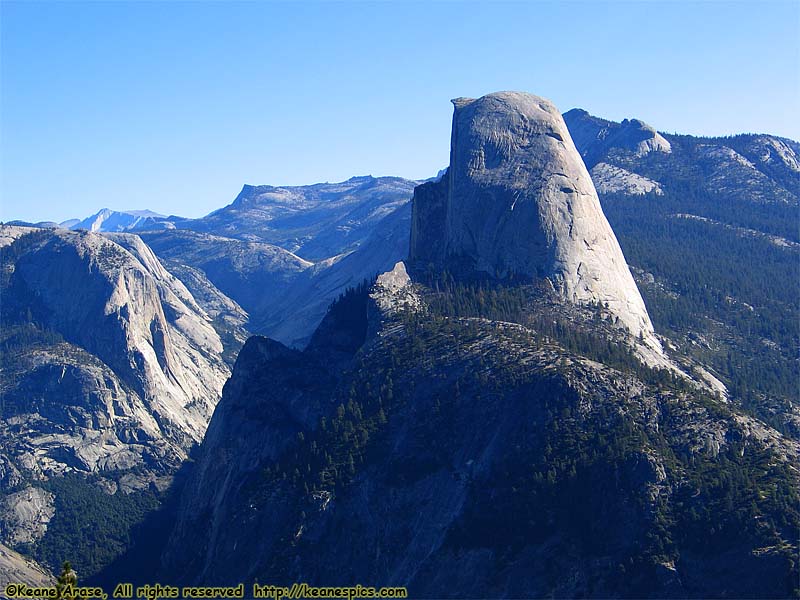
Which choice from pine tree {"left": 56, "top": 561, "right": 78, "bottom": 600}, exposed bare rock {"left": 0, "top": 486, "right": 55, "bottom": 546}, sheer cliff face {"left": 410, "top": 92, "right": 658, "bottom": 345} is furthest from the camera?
exposed bare rock {"left": 0, "top": 486, "right": 55, "bottom": 546}

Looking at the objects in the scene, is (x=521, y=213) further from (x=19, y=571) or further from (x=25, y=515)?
(x=25, y=515)

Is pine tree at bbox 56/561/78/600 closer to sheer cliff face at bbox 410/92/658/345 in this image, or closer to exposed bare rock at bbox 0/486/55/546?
sheer cliff face at bbox 410/92/658/345

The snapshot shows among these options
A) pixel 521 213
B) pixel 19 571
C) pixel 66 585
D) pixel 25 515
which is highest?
pixel 521 213

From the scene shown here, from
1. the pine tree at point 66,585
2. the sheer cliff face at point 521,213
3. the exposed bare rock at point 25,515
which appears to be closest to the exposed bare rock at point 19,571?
the exposed bare rock at point 25,515

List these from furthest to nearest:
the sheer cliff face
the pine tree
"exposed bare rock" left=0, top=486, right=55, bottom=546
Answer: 1. "exposed bare rock" left=0, top=486, right=55, bottom=546
2. the sheer cliff face
3. the pine tree

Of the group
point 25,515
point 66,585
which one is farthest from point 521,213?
point 66,585

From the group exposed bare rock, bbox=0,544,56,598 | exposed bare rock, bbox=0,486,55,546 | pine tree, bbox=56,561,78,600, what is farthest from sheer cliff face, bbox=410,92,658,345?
pine tree, bbox=56,561,78,600

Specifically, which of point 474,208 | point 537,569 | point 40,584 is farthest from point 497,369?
point 40,584

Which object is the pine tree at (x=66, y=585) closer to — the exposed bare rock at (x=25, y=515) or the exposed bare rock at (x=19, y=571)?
the exposed bare rock at (x=19, y=571)

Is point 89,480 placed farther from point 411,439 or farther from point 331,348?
point 411,439
